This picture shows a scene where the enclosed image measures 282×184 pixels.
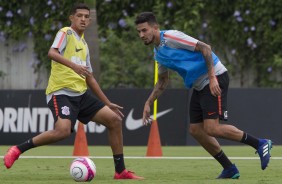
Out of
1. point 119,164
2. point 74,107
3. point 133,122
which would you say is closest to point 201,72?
point 119,164

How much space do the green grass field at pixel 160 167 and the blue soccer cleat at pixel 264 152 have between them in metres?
0.18

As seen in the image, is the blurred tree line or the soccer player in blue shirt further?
the blurred tree line

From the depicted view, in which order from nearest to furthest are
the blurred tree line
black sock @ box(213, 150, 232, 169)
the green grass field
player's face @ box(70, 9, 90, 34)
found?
the green grass field → black sock @ box(213, 150, 232, 169) → player's face @ box(70, 9, 90, 34) → the blurred tree line

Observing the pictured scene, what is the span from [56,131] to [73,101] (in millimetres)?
420

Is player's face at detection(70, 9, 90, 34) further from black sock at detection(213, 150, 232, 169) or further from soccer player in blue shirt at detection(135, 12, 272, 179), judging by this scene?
black sock at detection(213, 150, 232, 169)

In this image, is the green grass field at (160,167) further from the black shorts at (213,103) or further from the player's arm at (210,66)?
the player's arm at (210,66)

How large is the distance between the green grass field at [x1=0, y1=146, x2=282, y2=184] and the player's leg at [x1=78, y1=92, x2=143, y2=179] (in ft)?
0.69

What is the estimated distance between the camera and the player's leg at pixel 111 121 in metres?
10.3

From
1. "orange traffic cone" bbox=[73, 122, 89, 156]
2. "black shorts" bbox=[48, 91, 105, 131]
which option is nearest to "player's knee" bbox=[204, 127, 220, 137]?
"black shorts" bbox=[48, 91, 105, 131]

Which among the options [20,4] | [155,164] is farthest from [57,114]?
[20,4]

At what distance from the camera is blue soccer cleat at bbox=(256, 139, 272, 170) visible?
10055 millimetres

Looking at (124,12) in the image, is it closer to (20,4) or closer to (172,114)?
(20,4)

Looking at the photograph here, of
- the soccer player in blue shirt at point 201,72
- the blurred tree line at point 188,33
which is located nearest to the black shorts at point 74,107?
the soccer player in blue shirt at point 201,72

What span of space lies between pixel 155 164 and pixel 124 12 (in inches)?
437
